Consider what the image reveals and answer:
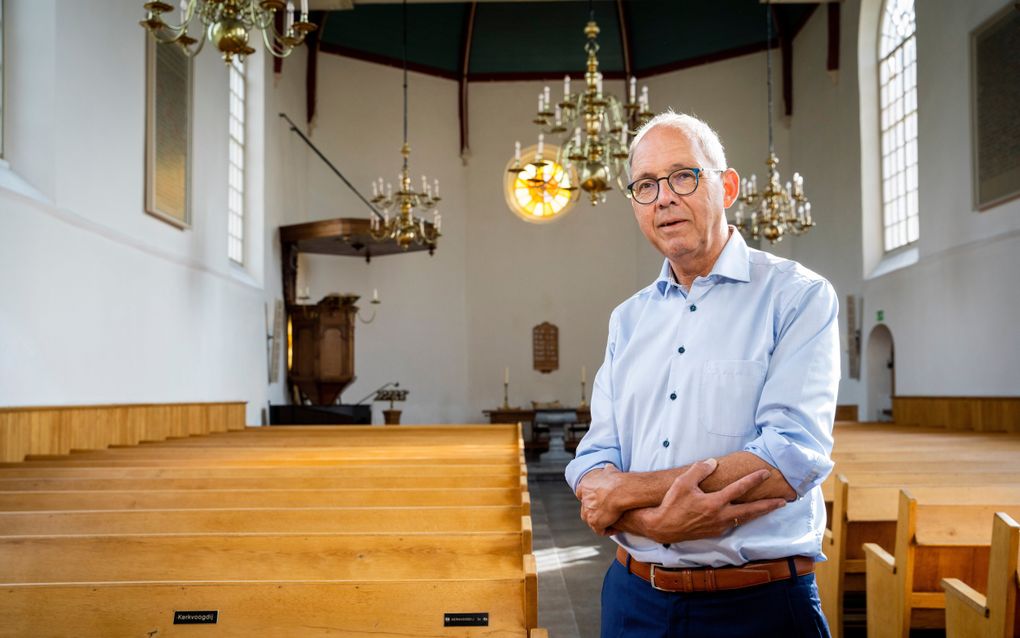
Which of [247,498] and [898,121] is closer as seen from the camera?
[247,498]

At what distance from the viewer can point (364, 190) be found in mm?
15305

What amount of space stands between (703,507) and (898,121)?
1162 cm

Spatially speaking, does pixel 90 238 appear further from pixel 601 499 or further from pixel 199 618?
pixel 601 499

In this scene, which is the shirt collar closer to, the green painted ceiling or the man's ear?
the man's ear

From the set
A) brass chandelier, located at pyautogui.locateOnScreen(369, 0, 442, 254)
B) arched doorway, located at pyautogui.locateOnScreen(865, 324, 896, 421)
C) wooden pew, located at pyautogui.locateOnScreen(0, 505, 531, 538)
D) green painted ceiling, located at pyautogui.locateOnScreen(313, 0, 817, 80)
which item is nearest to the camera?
wooden pew, located at pyautogui.locateOnScreen(0, 505, 531, 538)

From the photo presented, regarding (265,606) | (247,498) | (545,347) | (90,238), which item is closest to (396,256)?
(545,347)

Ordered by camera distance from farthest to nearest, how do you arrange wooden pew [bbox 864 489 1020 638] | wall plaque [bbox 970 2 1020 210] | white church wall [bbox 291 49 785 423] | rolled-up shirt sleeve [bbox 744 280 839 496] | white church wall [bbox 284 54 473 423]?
white church wall [bbox 291 49 785 423], white church wall [bbox 284 54 473 423], wall plaque [bbox 970 2 1020 210], wooden pew [bbox 864 489 1020 638], rolled-up shirt sleeve [bbox 744 280 839 496]

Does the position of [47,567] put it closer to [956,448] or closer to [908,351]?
[956,448]

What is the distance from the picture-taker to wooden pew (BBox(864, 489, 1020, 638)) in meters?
3.24

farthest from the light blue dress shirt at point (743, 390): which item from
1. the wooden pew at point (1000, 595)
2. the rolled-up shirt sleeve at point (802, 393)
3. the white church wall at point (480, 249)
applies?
the white church wall at point (480, 249)

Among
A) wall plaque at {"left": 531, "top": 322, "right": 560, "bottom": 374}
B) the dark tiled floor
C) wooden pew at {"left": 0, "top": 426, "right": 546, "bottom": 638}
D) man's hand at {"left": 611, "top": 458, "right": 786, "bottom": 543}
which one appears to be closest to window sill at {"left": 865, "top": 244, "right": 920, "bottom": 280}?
the dark tiled floor

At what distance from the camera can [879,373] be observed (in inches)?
477

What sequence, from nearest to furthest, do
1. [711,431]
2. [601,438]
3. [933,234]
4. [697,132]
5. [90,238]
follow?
[711,431] < [697,132] < [601,438] < [90,238] < [933,234]

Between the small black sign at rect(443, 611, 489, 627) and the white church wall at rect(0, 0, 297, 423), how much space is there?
14.3ft
